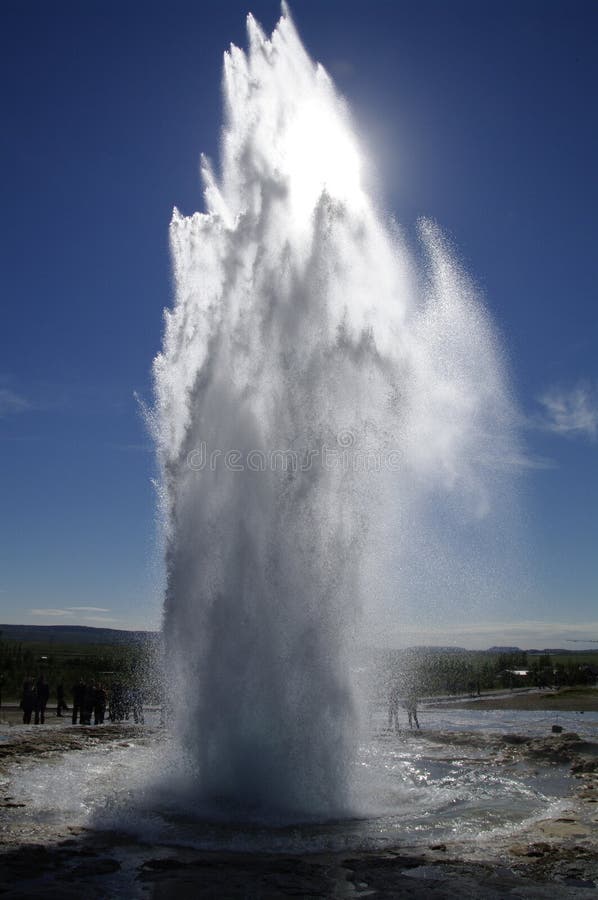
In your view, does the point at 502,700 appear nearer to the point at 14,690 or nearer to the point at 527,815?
the point at 14,690

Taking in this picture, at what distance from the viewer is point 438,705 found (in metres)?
38.2

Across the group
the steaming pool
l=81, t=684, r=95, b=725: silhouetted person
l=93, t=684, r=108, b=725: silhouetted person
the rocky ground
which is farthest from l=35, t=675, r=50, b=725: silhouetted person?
the rocky ground

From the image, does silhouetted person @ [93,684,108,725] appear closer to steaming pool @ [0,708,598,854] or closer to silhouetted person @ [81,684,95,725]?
silhouetted person @ [81,684,95,725]

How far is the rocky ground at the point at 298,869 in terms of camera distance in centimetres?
777

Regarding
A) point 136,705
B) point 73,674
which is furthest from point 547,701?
point 73,674

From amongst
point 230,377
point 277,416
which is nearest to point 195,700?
point 277,416

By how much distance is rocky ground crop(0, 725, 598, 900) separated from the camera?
7766 millimetres

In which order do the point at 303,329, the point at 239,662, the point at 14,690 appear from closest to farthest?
the point at 239,662, the point at 303,329, the point at 14,690

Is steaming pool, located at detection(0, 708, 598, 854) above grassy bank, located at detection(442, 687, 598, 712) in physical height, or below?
above

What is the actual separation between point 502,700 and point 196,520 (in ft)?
95.2

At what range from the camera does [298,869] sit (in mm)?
8578

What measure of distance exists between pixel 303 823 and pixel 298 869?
2490mm

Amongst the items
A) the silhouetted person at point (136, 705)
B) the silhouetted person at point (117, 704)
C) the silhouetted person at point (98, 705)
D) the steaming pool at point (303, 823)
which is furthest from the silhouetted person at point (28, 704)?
the steaming pool at point (303, 823)

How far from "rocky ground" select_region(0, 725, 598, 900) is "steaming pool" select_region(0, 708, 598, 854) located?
422 mm
